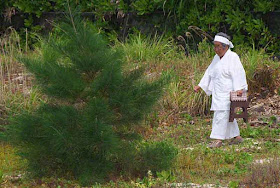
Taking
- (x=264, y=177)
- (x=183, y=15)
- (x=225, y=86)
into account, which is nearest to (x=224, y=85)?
(x=225, y=86)

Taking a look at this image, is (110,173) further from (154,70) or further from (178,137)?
(154,70)

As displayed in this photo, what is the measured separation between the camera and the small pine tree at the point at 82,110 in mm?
5785

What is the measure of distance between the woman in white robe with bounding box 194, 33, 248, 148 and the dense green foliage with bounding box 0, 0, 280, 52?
3.07 meters

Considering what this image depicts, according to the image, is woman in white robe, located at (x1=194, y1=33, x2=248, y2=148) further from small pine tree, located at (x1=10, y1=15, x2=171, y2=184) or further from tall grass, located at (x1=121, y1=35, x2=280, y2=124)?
small pine tree, located at (x1=10, y1=15, x2=171, y2=184)

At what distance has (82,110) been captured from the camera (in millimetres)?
5938

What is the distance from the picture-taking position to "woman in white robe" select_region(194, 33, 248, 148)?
→ 26.1 feet

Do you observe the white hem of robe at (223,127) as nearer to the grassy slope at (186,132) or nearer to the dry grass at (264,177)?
the grassy slope at (186,132)

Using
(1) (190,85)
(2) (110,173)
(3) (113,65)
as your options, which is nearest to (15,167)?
(2) (110,173)

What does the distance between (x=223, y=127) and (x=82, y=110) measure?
2.71 metres

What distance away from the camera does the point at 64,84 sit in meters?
5.84

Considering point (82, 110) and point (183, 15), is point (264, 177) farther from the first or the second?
point (183, 15)

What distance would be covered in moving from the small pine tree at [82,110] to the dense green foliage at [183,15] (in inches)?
215

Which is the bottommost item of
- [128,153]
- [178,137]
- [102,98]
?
→ [178,137]

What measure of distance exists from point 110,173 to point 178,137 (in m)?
2.29
